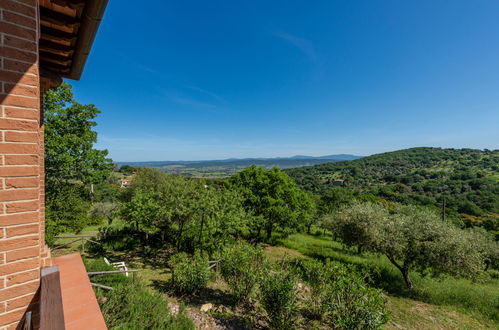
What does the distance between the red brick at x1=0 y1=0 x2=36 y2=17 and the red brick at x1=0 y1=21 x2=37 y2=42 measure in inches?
4.1

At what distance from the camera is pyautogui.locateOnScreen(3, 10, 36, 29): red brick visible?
1341mm

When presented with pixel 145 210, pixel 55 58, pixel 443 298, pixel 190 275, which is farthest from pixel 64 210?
pixel 443 298

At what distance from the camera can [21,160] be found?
139cm

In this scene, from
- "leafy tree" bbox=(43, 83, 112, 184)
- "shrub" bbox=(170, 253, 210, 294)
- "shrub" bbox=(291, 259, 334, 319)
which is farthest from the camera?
"leafy tree" bbox=(43, 83, 112, 184)

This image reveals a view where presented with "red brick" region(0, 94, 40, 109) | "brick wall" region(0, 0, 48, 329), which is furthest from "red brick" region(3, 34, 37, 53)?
"red brick" region(0, 94, 40, 109)

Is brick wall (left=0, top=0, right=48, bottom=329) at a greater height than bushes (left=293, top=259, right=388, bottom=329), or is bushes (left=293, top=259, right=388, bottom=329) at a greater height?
brick wall (left=0, top=0, right=48, bottom=329)

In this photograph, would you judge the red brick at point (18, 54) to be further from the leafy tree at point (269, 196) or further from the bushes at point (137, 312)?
the leafy tree at point (269, 196)

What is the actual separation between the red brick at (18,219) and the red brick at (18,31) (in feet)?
3.48

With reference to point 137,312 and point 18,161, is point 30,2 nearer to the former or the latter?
point 18,161

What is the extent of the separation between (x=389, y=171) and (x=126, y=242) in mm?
130760

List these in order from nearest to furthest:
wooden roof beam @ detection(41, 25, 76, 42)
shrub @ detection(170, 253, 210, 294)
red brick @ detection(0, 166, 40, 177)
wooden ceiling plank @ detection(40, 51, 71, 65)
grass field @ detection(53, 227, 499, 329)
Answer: red brick @ detection(0, 166, 40, 177) → wooden roof beam @ detection(41, 25, 76, 42) → wooden ceiling plank @ detection(40, 51, 71, 65) → shrub @ detection(170, 253, 210, 294) → grass field @ detection(53, 227, 499, 329)

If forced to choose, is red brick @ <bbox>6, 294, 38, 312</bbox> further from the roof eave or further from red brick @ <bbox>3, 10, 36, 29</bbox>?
the roof eave

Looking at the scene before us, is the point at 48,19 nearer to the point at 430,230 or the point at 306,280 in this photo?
the point at 306,280

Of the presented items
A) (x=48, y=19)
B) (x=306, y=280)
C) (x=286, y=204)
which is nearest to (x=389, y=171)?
(x=286, y=204)
